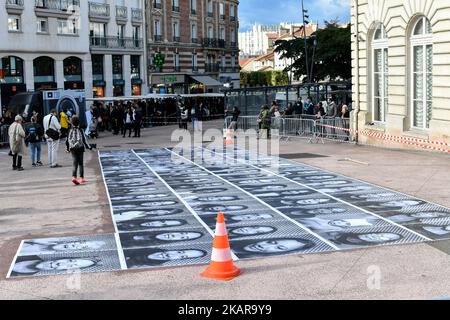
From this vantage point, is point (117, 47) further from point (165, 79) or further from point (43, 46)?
point (43, 46)

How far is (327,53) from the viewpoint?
57.9 metres

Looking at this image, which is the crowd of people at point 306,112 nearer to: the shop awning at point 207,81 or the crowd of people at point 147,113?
the crowd of people at point 147,113

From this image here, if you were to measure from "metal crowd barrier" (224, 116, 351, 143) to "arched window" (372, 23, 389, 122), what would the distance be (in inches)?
59.8

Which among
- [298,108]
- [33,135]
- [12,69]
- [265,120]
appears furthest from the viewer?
[12,69]

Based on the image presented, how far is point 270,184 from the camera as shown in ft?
52.4

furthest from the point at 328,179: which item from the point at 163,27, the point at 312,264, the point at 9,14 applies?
the point at 163,27

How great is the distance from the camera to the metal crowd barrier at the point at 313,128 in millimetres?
27638

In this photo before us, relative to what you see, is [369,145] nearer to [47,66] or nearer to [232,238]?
[232,238]

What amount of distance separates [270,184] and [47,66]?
3533cm

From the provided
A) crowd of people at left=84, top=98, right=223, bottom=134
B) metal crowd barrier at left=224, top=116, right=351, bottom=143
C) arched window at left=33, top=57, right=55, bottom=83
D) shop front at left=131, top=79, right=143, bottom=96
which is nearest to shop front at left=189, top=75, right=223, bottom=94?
crowd of people at left=84, top=98, right=223, bottom=134

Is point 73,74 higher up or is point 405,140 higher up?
point 73,74

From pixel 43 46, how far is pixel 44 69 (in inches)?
63.7

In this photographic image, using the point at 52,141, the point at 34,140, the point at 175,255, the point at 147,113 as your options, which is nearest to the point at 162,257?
the point at 175,255

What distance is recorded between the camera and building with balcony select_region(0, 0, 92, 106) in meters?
44.2
